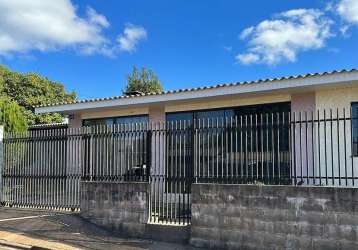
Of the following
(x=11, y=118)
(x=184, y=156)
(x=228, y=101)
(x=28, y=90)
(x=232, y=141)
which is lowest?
(x=184, y=156)

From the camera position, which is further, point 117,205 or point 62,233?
point 117,205

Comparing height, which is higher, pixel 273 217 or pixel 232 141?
pixel 232 141

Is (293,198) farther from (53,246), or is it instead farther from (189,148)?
(53,246)

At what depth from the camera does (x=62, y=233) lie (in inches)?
395

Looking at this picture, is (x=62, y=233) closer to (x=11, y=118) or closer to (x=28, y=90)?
(x=11, y=118)

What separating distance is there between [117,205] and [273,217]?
3660 millimetres

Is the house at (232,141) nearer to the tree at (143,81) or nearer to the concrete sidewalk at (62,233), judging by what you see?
the concrete sidewalk at (62,233)

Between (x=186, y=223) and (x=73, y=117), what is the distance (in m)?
8.70

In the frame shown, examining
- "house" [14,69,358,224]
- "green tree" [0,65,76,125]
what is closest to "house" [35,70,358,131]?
"house" [14,69,358,224]

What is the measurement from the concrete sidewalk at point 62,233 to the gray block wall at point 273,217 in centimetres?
69

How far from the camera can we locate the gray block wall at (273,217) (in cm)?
764

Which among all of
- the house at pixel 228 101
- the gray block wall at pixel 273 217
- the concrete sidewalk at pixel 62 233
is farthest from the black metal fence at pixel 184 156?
the house at pixel 228 101

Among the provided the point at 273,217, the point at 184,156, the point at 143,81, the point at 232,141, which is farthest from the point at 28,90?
the point at 273,217

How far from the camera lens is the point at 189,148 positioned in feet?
32.2
